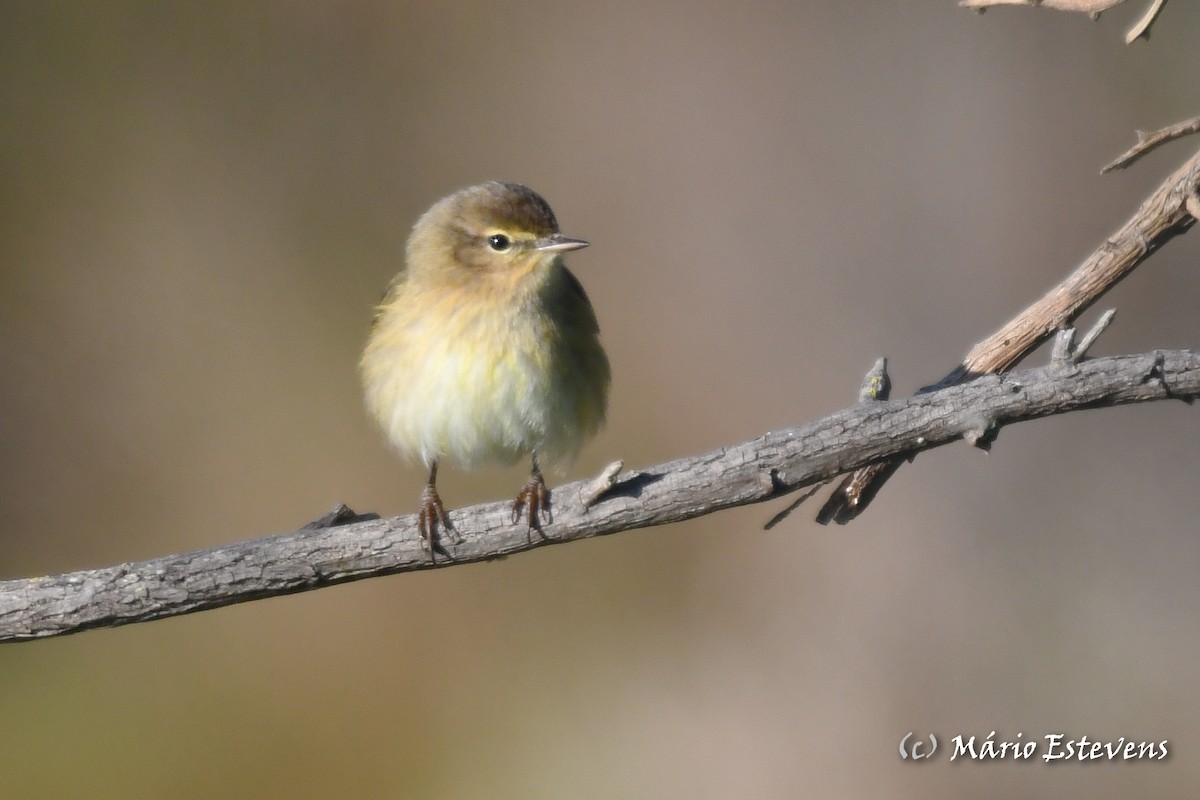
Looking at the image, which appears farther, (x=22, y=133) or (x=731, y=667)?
(x=22, y=133)

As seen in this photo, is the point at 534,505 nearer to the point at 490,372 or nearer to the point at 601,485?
the point at 601,485

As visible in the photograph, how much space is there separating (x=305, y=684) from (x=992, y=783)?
4920 millimetres

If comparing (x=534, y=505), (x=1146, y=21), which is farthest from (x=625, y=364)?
(x=1146, y=21)

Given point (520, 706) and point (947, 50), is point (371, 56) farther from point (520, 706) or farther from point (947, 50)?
point (520, 706)

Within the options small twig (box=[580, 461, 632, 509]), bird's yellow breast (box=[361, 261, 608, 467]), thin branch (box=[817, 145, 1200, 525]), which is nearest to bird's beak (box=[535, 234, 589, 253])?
bird's yellow breast (box=[361, 261, 608, 467])

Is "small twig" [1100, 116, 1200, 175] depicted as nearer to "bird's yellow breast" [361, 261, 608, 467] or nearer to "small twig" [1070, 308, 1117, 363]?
"small twig" [1070, 308, 1117, 363]

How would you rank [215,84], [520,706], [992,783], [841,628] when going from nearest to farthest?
[992,783], [841,628], [520,706], [215,84]

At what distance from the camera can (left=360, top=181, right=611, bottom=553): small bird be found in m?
4.36

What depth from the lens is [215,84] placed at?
28.3 feet

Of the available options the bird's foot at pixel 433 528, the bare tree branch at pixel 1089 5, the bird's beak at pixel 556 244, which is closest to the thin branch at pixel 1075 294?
the bare tree branch at pixel 1089 5

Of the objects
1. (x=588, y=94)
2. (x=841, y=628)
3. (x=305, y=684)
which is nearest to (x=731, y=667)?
(x=841, y=628)

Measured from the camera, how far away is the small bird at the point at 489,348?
4.36 m

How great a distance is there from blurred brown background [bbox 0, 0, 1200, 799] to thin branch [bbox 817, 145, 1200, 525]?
3.72 meters

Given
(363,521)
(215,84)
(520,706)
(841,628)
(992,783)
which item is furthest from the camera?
(215,84)
